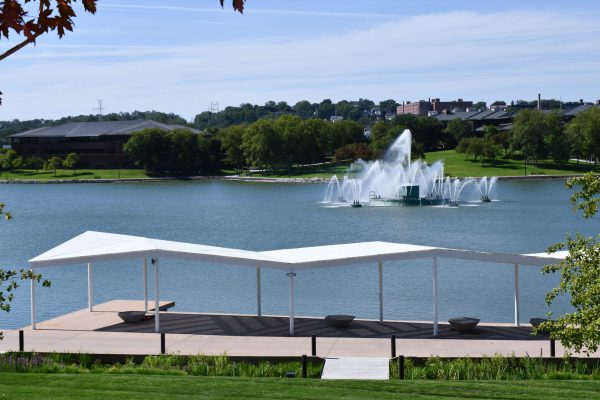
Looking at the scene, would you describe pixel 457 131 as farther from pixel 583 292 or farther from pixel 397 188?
pixel 583 292

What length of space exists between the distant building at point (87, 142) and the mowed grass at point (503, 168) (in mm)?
59784

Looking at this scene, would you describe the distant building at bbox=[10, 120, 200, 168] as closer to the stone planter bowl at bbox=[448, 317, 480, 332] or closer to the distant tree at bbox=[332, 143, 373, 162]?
the distant tree at bbox=[332, 143, 373, 162]

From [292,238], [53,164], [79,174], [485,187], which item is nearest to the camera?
[292,238]

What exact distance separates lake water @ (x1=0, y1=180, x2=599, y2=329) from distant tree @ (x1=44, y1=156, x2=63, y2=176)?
38.1 m

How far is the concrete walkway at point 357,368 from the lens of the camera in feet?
57.8

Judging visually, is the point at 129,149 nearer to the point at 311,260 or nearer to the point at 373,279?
the point at 373,279

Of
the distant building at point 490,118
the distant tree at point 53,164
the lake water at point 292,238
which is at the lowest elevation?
the lake water at point 292,238

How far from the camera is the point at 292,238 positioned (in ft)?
195

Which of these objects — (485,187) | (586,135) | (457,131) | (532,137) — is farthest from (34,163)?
(586,135)

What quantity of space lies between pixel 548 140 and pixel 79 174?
3192 inches

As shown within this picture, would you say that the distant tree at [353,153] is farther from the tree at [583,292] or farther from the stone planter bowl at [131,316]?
the tree at [583,292]

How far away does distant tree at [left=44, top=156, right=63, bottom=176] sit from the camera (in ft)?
534

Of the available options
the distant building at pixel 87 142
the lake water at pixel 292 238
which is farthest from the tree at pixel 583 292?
the distant building at pixel 87 142

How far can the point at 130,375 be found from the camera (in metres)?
17.1
